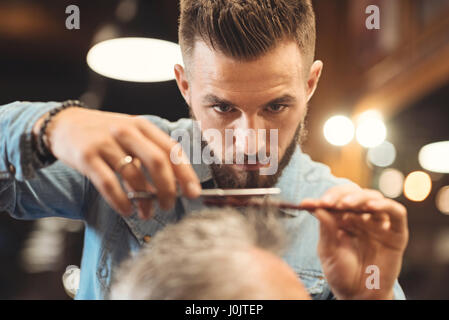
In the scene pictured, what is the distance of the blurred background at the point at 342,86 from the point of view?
101 cm

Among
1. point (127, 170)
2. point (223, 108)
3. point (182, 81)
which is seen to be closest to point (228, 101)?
point (223, 108)

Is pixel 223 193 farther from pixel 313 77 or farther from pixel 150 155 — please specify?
pixel 313 77

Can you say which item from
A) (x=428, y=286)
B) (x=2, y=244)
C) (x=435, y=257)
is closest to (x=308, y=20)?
(x=428, y=286)

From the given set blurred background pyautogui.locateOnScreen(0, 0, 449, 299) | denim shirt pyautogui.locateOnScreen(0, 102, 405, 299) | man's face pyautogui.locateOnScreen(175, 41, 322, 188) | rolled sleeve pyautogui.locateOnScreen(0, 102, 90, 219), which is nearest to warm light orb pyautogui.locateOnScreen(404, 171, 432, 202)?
blurred background pyautogui.locateOnScreen(0, 0, 449, 299)

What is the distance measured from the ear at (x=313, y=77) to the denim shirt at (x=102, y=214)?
0.18 meters

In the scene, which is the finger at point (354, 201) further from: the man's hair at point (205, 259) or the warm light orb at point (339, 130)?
the warm light orb at point (339, 130)

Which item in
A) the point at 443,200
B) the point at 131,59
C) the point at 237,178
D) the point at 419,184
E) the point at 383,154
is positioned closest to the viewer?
the point at 237,178

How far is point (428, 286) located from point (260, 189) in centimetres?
133

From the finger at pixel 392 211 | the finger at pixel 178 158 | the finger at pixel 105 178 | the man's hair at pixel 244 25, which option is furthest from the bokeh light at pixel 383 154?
the finger at pixel 105 178

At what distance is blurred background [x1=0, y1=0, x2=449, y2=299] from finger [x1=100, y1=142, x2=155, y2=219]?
0.29m

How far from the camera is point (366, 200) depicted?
75cm

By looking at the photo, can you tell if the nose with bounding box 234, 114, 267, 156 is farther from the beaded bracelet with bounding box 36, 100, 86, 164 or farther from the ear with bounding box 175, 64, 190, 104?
the beaded bracelet with bounding box 36, 100, 86, 164

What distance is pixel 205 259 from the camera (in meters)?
0.67

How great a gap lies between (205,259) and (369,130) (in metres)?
0.86
